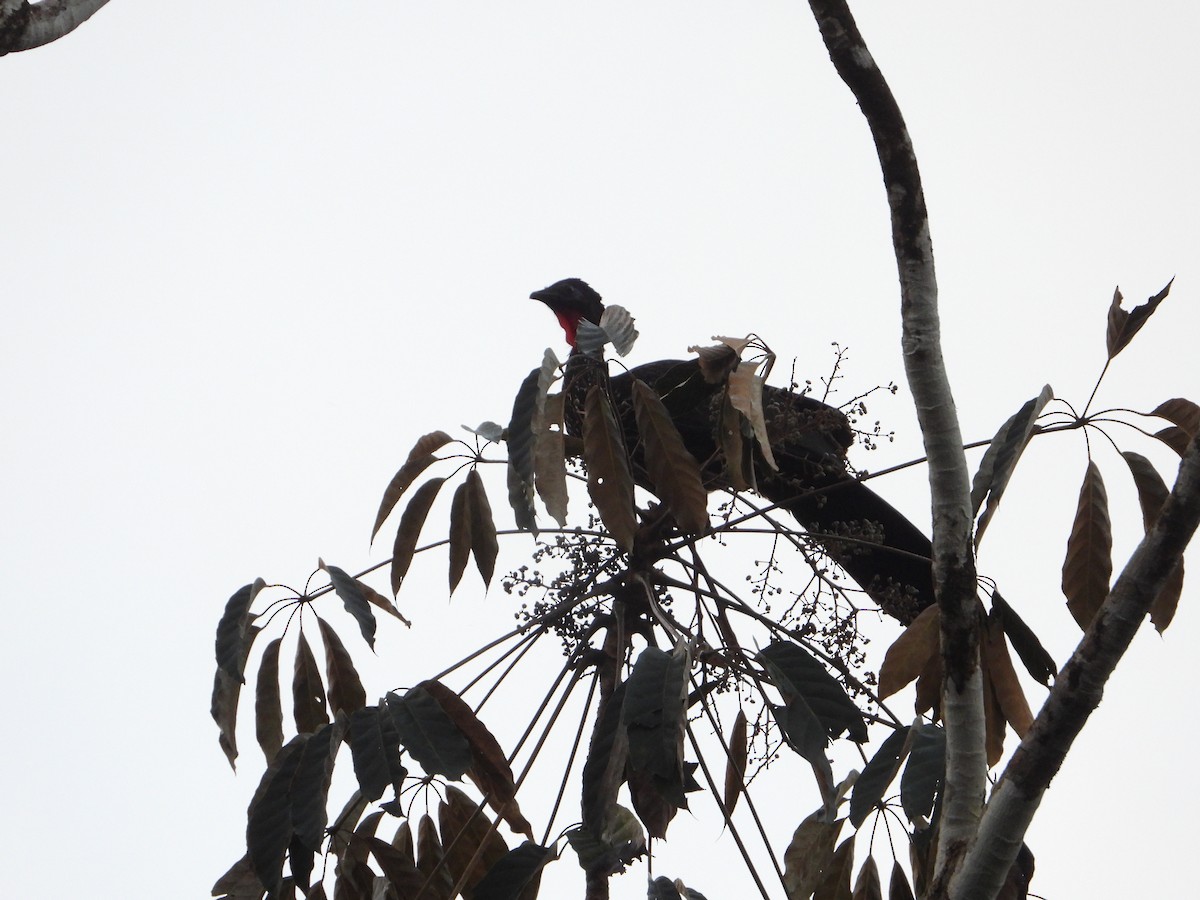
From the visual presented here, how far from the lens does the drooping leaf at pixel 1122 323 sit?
1886 mm

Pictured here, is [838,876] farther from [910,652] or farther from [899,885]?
[910,652]

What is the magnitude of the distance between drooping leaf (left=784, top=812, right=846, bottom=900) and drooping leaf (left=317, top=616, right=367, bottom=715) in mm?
857

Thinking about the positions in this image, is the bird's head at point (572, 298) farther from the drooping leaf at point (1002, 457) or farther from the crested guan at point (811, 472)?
the drooping leaf at point (1002, 457)

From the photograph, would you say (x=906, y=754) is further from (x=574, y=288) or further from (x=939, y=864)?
(x=574, y=288)

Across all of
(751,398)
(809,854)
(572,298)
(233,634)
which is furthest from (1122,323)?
(572,298)

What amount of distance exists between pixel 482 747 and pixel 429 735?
0.14 meters

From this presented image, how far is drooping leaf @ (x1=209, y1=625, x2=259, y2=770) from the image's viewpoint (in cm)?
230

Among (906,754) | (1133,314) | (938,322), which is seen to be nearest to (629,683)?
(906,754)

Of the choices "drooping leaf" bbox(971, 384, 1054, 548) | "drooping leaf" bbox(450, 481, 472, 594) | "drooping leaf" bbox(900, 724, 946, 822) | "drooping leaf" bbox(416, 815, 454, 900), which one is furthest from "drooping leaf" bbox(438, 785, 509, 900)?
"drooping leaf" bbox(971, 384, 1054, 548)

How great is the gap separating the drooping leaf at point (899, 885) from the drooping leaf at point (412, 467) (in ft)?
3.69

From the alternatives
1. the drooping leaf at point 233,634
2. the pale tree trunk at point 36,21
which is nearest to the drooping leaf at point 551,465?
the drooping leaf at point 233,634

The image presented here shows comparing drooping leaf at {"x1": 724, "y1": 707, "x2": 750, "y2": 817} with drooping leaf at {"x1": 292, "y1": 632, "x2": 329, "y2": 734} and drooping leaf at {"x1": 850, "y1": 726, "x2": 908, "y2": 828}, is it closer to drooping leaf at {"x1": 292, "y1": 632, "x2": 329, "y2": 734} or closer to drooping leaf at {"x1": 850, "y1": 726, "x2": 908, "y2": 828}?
drooping leaf at {"x1": 850, "y1": 726, "x2": 908, "y2": 828}

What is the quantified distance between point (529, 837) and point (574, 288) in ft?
8.82

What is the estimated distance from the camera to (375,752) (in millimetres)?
1950
